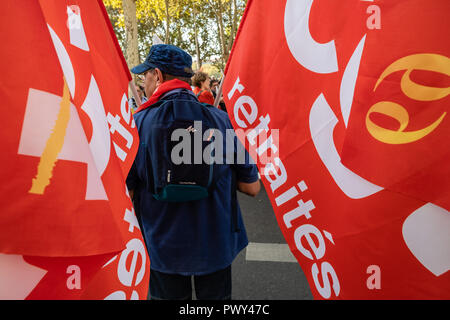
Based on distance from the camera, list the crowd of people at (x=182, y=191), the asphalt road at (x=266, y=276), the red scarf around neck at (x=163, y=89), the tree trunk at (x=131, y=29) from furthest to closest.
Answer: the tree trunk at (x=131, y=29) < the asphalt road at (x=266, y=276) < the red scarf around neck at (x=163, y=89) < the crowd of people at (x=182, y=191)

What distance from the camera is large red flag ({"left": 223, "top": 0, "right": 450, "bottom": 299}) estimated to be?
89 centimetres

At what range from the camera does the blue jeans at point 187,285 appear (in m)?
1.64

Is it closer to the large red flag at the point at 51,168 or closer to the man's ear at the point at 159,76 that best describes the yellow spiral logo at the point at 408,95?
the large red flag at the point at 51,168

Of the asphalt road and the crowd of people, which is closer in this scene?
the crowd of people

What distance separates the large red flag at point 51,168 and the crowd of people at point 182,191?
1.39ft

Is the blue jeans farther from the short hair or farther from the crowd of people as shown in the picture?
the short hair

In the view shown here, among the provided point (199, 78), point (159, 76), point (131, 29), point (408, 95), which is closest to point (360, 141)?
point (408, 95)

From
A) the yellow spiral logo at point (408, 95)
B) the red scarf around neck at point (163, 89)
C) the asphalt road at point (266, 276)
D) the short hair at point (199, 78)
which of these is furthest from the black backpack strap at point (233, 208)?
the short hair at point (199, 78)

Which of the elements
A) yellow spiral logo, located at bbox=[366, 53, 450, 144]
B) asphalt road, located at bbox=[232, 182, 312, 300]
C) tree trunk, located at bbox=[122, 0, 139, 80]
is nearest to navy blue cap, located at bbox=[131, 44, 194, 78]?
yellow spiral logo, located at bbox=[366, 53, 450, 144]

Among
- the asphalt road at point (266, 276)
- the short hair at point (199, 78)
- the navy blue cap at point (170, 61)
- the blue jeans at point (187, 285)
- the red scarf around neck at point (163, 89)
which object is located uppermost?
the navy blue cap at point (170, 61)

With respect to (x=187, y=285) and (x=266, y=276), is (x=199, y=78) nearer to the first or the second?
(x=266, y=276)

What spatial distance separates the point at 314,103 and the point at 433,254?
621mm

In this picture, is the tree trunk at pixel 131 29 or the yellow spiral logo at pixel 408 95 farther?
the tree trunk at pixel 131 29

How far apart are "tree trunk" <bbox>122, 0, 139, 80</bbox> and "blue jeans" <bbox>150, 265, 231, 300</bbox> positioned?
813 cm
